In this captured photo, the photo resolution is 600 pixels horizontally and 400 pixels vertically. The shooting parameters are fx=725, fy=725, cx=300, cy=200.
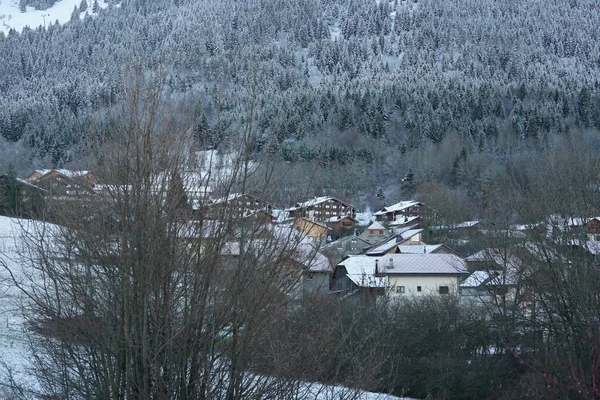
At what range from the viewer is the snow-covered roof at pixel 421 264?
129 feet

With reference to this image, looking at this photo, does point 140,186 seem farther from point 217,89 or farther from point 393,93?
point 393,93

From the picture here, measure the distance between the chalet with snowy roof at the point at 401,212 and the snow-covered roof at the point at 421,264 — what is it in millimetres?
28665


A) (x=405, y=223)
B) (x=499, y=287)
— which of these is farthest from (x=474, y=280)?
(x=405, y=223)

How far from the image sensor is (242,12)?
192 meters

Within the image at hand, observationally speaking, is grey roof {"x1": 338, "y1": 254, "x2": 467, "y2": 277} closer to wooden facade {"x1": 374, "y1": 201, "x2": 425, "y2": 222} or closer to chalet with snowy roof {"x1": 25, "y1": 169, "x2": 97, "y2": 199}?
wooden facade {"x1": 374, "y1": 201, "x2": 425, "y2": 222}

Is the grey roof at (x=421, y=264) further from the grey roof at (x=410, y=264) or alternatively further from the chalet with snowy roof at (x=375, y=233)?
the chalet with snowy roof at (x=375, y=233)

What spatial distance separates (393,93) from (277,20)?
88.0m

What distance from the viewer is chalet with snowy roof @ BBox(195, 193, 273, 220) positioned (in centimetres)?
676

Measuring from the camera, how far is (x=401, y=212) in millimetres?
72312

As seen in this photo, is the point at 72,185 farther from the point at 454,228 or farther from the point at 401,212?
the point at 401,212

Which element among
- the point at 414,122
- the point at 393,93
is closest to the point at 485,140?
the point at 414,122

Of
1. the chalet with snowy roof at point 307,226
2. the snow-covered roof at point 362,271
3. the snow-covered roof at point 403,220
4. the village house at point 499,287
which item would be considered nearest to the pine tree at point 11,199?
the chalet with snowy roof at point 307,226

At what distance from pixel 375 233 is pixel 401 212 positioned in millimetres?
7213

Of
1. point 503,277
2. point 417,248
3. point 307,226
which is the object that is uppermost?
point 307,226
